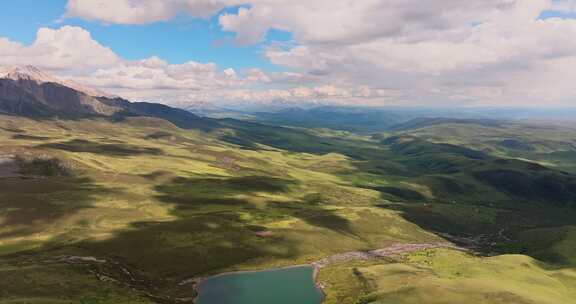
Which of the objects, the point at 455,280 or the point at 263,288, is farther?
the point at 263,288

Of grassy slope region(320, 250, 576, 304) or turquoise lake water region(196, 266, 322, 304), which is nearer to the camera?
grassy slope region(320, 250, 576, 304)

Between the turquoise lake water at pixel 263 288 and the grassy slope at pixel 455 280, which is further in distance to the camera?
the turquoise lake water at pixel 263 288

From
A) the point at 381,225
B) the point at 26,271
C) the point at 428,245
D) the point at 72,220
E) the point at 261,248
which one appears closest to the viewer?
the point at 26,271

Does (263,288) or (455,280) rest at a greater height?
(455,280)

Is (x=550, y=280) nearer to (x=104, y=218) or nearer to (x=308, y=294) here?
(x=308, y=294)

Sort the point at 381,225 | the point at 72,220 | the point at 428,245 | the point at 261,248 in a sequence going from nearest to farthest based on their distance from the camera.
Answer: the point at 261,248 → the point at 72,220 → the point at 428,245 → the point at 381,225

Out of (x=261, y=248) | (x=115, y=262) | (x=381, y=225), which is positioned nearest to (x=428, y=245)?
(x=381, y=225)

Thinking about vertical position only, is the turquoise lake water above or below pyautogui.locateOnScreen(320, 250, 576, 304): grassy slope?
below

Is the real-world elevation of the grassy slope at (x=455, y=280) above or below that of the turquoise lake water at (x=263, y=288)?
above
